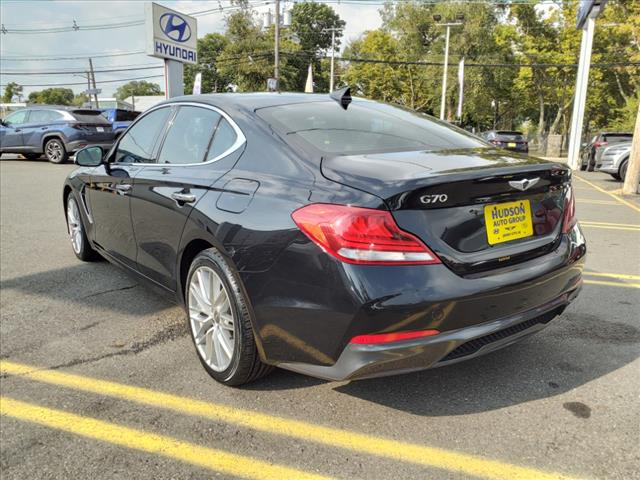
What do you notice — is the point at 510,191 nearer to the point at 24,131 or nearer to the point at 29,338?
the point at 29,338

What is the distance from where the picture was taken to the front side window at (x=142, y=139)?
369 centimetres

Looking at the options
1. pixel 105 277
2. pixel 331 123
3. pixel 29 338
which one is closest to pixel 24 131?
pixel 105 277

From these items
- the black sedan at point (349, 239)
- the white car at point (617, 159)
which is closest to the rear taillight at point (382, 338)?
the black sedan at point (349, 239)

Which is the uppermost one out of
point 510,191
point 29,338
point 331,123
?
point 331,123

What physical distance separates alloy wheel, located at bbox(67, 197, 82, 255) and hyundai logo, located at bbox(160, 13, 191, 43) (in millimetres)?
10906

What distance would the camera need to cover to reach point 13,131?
1609 centimetres

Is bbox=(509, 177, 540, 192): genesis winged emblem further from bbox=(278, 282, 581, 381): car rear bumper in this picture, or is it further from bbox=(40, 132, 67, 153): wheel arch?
bbox=(40, 132, 67, 153): wheel arch

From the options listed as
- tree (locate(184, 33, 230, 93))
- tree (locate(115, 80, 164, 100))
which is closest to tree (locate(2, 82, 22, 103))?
tree (locate(115, 80, 164, 100))

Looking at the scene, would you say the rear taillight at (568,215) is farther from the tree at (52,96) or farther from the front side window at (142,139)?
the tree at (52,96)

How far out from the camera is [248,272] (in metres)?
2.44

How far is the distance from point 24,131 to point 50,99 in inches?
4452

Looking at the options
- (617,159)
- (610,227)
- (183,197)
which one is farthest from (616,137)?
(183,197)

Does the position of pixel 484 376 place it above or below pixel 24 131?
below

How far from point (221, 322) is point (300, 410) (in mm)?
613
